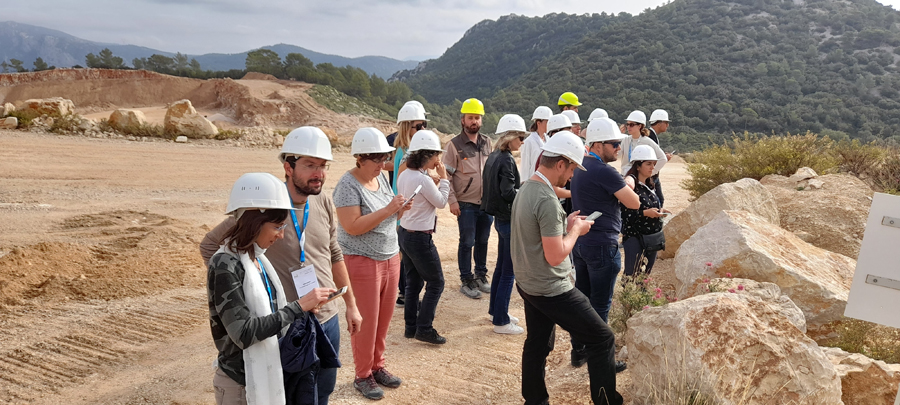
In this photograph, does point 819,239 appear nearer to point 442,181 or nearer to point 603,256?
point 603,256

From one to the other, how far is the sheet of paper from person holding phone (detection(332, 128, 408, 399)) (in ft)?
2.70

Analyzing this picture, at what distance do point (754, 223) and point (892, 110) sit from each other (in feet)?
117

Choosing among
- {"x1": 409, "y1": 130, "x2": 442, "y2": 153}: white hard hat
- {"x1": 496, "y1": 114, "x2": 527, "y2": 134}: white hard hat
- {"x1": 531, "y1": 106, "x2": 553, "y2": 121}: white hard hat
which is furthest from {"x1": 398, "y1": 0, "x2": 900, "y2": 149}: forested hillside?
{"x1": 409, "y1": 130, "x2": 442, "y2": 153}: white hard hat

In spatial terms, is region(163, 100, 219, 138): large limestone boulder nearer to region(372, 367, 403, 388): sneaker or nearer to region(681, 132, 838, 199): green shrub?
region(681, 132, 838, 199): green shrub

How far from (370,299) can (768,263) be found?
3.76m

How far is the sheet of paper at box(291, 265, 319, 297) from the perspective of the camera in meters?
2.78

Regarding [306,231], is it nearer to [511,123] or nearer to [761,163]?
[511,123]

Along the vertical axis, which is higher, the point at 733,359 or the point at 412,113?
the point at 412,113

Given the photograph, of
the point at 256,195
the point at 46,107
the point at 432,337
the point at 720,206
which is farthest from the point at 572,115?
the point at 46,107

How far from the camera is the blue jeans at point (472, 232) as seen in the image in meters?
6.16

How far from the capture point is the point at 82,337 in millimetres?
5473

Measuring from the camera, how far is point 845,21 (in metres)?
47.4

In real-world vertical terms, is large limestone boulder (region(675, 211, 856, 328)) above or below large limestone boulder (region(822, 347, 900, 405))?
above

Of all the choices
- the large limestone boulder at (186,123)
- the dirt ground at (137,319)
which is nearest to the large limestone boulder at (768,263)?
the dirt ground at (137,319)
